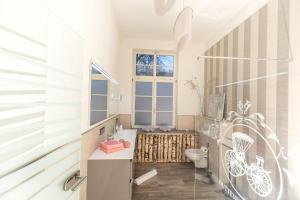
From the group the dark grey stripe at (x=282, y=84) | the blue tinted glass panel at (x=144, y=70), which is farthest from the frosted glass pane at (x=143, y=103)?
the dark grey stripe at (x=282, y=84)

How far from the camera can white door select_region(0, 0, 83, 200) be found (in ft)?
2.13

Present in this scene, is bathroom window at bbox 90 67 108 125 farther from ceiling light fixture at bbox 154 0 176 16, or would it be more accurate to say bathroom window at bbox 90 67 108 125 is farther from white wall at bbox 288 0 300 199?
white wall at bbox 288 0 300 199

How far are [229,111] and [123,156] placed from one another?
1.74 metres

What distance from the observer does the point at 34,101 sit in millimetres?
798

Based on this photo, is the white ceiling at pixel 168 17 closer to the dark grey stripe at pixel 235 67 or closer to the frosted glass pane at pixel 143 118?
the dark grey stripe at pixel 235 67

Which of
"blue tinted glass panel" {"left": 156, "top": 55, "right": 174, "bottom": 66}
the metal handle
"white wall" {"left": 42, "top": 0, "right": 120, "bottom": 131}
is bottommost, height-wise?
the metal handle

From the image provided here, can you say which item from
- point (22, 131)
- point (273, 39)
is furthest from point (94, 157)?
point (273, 39)

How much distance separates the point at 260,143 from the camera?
1.86m

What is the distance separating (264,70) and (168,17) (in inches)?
81.9

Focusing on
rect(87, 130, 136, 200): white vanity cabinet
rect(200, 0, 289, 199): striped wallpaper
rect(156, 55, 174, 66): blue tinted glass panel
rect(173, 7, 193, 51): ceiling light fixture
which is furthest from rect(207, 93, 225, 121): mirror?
rect(87, 130, 136, 200): white vanity cabinet

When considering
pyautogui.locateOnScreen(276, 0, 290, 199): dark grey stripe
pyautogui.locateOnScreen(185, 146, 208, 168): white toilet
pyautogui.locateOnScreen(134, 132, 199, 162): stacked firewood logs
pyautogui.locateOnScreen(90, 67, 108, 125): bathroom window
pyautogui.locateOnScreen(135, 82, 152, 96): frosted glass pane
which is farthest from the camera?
pyautogui.locateOnScreen(135, 82, 152, 96): frosted glass pane

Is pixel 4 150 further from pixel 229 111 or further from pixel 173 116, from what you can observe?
pixel 173 116

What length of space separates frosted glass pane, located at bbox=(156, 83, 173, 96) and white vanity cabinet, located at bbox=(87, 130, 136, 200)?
2877 millimetres

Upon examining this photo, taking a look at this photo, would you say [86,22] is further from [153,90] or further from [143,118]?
[143,118]
